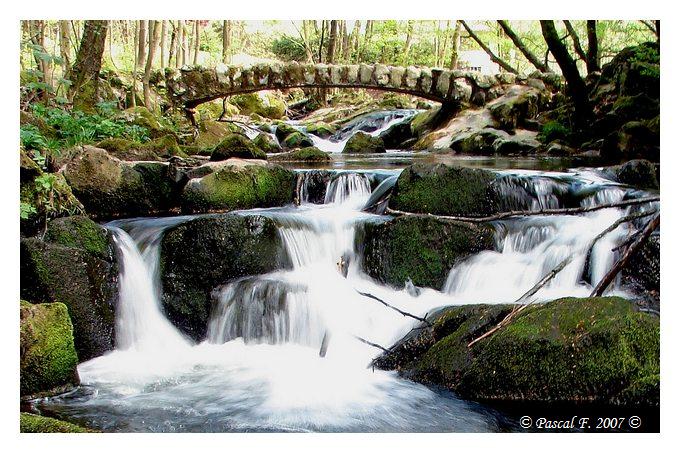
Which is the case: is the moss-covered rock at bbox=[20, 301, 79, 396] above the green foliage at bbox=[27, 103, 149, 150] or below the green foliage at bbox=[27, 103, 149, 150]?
below

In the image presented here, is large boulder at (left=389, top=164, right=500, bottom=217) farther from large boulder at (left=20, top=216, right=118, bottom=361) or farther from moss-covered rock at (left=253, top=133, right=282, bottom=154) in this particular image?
moss-covered rock at (left=253, top=133, right=282, bottom=154)

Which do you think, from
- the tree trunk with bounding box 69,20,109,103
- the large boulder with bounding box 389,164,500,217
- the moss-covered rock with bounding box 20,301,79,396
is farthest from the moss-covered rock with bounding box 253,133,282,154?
the moss-covered rock with bounding box 20,301,79,396

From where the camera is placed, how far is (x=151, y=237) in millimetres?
3521

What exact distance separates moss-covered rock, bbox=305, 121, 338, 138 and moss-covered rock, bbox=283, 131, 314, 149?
27cm

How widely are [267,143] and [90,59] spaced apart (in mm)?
2646

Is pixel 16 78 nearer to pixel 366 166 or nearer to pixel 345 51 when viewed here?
pixel 345 51

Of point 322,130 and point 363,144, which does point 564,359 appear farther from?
point 322,130

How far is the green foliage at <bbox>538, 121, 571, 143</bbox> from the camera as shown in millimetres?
5457

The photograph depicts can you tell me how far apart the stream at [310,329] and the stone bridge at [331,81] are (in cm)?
146

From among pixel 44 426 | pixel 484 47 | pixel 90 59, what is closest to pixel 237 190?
pixel 90 59

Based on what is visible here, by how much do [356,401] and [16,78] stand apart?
198 cm

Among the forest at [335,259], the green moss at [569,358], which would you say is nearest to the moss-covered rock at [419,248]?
the forest at [335,259]

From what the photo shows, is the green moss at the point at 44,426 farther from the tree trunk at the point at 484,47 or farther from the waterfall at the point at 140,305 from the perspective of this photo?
the tree trunk at the point at 484,47
